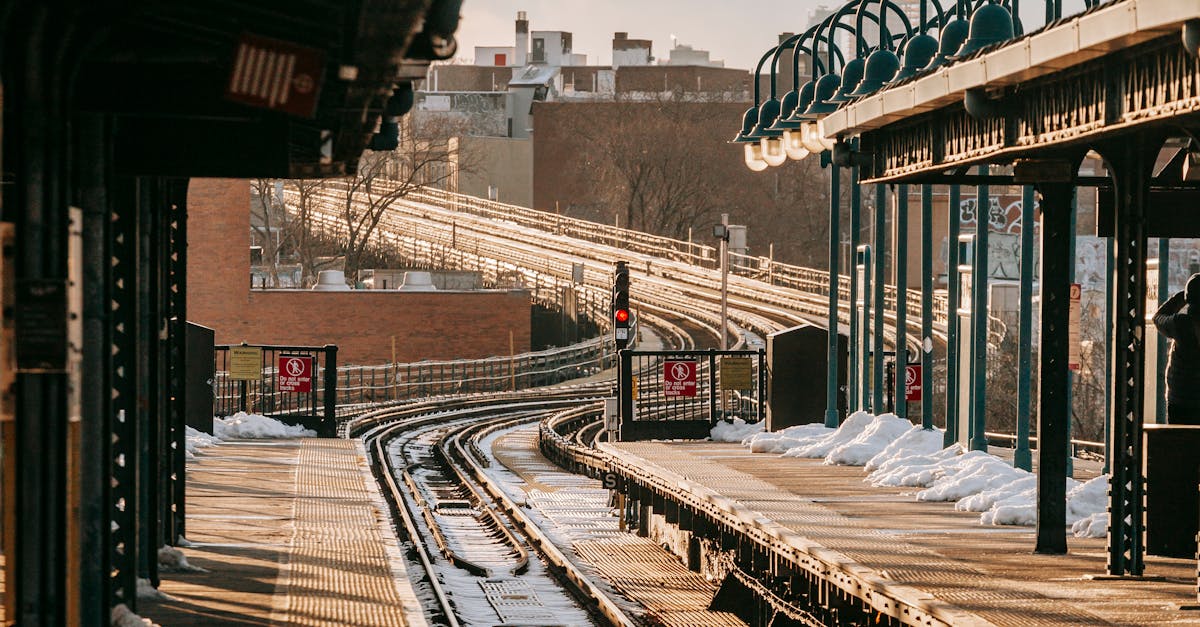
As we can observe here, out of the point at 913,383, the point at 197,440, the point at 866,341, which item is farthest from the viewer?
the point at 913,383

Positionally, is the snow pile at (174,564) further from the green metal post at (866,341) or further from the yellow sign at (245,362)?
the yellow sign at (245,362)

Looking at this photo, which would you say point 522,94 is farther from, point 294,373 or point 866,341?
point 866,341

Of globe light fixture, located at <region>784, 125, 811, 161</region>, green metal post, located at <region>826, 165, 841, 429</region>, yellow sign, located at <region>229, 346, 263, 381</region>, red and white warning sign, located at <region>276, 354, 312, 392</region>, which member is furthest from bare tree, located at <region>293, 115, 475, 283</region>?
globe light fixture, located at <region>784, 125, 811, 161</region>

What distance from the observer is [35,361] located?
28.2 feet

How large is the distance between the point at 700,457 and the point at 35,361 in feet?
51.4

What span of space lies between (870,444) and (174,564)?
10012 millimetres

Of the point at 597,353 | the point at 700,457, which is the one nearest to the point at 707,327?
the point at 597,353

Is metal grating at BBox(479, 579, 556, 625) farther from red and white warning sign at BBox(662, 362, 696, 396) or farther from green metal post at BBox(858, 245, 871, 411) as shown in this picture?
red and white warning sign at BBox(662, 362, 696, 396)

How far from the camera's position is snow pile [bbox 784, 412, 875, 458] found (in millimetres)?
23203

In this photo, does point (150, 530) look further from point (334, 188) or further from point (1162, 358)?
point (334, 188)

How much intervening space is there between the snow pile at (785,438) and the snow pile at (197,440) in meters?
8.43

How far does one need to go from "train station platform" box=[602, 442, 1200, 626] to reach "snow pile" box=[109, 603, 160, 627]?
186 inches

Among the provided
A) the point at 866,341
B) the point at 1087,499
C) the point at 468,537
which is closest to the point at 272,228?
the point at 866,341

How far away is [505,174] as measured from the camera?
106375mm
